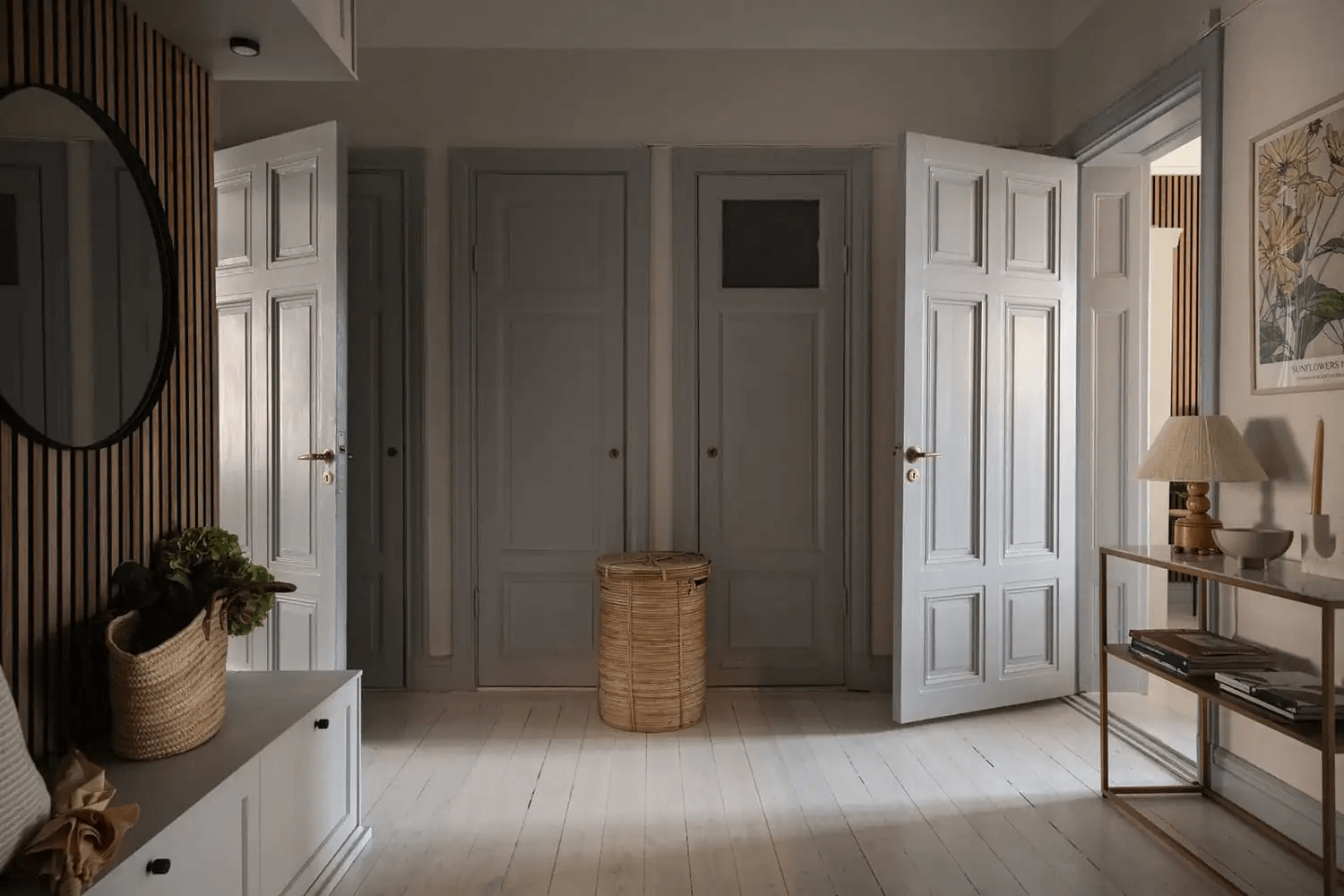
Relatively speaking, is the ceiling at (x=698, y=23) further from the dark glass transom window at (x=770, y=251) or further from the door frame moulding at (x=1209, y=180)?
the door frame moulding at (x=1209, y=180)

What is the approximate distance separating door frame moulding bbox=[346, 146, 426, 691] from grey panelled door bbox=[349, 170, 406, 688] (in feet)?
0.06

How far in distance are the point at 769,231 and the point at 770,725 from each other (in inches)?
81.8

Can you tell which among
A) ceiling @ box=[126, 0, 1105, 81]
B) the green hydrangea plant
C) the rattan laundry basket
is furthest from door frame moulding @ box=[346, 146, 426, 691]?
the green hydrangea plant

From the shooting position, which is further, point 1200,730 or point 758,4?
point 758,4

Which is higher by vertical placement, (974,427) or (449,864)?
(974,427)

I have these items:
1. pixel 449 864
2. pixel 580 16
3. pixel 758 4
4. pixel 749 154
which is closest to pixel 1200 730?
pixel 449 864

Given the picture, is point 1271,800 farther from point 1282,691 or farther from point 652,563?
point 652,563

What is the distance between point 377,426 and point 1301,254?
338 centimetres

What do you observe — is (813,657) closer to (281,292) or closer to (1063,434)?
(1063,434)

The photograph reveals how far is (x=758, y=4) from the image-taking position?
13.4ft

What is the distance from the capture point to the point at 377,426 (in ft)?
13.4

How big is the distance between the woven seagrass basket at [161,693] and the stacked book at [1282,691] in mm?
2398

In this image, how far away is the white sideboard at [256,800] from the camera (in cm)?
163

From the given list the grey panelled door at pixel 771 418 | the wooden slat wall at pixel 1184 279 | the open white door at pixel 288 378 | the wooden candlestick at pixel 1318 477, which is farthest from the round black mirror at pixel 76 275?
the wooden slat wall at pixel 1184 279
